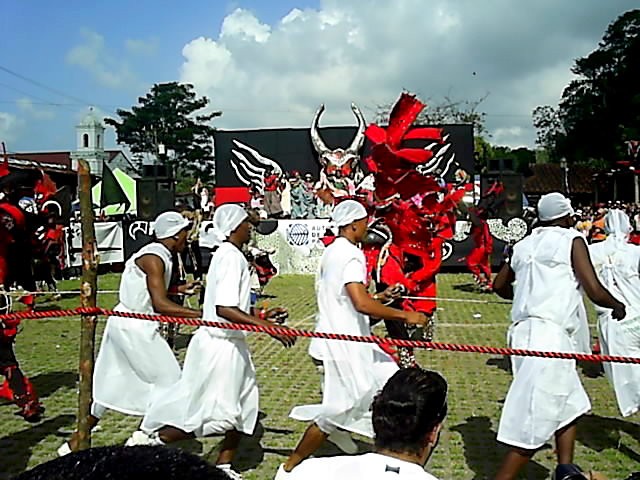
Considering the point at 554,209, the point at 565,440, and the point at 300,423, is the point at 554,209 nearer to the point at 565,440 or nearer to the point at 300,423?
the point at 565,440

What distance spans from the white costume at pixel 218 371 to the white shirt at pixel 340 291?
0.49m

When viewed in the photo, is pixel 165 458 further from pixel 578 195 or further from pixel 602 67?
pixel 602 67

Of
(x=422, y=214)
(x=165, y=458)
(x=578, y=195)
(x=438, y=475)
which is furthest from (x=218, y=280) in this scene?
(x=578, y=195)

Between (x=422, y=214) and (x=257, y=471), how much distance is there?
8.98 feet

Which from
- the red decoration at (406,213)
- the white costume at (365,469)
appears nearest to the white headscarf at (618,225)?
the red decoration at (406,213)

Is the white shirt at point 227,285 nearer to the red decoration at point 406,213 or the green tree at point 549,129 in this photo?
the red decoration at point 406,213

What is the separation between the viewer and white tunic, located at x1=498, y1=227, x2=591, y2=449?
14.3 feet

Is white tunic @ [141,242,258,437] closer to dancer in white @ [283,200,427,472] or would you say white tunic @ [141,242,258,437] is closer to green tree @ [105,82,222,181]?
dancer in white @ [283,200,427,472]

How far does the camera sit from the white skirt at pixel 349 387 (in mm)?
4844

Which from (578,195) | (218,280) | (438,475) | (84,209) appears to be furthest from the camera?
(578,195)

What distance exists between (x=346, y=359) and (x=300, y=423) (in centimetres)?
216

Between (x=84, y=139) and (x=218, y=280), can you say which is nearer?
(x=218, y=280)

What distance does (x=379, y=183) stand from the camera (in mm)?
6980

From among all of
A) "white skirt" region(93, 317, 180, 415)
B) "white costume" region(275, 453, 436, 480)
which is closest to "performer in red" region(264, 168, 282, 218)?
"white skirt" region(93, 317, 180, 415)
